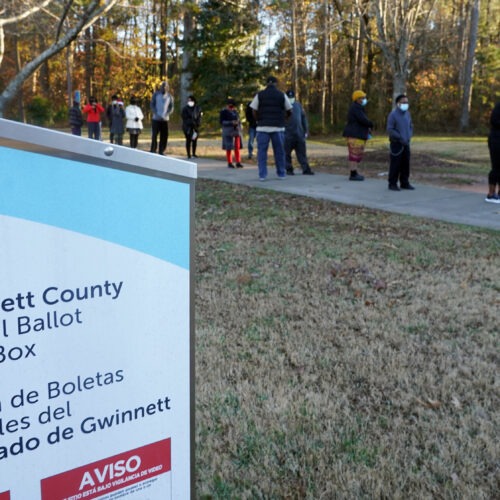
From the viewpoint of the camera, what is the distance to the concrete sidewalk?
32.1 ft

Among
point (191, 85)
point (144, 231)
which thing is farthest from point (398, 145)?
point (191, 85)

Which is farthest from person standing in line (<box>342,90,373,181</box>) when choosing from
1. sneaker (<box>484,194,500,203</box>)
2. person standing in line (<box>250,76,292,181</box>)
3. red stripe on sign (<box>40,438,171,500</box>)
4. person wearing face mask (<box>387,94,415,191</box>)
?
red stripe on sign (<box>40,438,171,500</box>)

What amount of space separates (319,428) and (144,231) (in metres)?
2.05

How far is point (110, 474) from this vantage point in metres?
1.74

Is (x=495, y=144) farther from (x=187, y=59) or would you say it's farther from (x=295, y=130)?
(x=187, y=59)

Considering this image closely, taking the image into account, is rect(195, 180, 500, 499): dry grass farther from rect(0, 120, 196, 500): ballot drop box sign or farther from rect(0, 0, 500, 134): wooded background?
rect(0, 0, 500, 134): wooded background

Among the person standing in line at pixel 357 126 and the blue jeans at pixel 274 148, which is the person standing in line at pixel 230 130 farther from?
the person standing in line at pixel 357 126

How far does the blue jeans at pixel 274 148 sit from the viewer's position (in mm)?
12656

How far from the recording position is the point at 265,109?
1252 cm

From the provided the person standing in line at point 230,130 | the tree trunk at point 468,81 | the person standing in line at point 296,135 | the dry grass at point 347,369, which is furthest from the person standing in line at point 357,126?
the tree trunk at point 468,81

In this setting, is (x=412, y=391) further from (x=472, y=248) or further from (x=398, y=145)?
(x=398, y=145)

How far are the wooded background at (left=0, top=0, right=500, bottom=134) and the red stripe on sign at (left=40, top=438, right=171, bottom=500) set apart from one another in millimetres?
28640

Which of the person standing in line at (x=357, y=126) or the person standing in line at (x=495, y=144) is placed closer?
the person standing in line at (x=495, y=144)

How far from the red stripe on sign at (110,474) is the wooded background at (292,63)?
1128 inches
